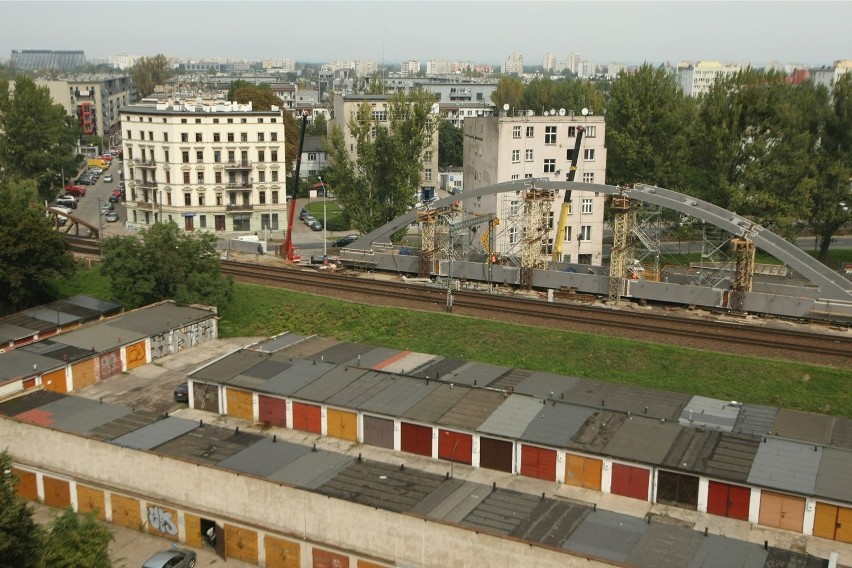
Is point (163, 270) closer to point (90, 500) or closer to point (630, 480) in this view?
point (90, 500)

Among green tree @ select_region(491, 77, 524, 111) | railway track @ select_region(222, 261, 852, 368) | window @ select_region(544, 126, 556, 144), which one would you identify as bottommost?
railway track @ select_region(222, 261, 852, 368)

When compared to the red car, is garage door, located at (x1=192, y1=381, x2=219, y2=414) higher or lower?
lower

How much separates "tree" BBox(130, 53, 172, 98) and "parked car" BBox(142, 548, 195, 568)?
12197cm

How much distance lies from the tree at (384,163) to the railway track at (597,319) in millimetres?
8112

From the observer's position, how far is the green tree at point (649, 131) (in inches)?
1790

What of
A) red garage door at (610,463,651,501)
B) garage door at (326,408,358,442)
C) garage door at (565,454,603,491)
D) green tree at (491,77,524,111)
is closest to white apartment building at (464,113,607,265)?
garage door at (326,408,358,442)

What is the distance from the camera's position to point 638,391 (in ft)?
87.8

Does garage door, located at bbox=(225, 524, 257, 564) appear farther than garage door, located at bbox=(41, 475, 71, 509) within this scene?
No

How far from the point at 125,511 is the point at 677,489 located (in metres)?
13.9

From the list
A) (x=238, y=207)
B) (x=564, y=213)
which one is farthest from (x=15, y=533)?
(x=238, y=207)

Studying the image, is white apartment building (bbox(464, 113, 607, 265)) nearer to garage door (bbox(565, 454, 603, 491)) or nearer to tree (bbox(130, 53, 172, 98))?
garage door (bbox(565, 454, 603, 491))

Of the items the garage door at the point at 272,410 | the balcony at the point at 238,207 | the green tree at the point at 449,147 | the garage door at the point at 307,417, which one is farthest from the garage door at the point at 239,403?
the green tree at the point at 449,147

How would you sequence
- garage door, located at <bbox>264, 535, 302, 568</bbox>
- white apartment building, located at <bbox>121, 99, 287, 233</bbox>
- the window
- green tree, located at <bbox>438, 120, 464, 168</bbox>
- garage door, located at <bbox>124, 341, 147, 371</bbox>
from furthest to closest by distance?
green tree, located at <bbox>438, 120, 464, 168</bbox>
white apartment building, located at <bbox>121, 99, 287, 233</bbox>
the window
garage door, located at <bbox>124, 341, 147, 371</bbox>
garage door, located at <bbox>264, 535, 302, 568</bbox>

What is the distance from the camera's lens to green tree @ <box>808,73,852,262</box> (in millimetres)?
41656
